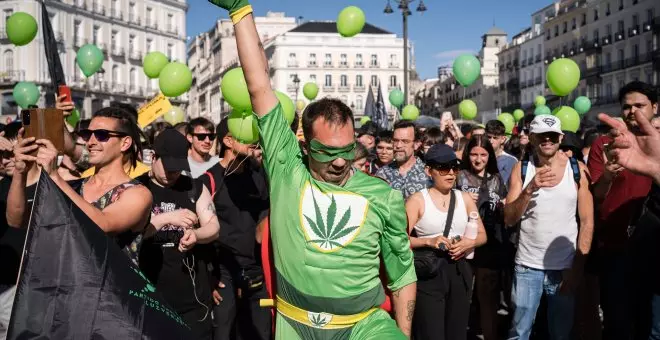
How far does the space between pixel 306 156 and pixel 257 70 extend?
507mm

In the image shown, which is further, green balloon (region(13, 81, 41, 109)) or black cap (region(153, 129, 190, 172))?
green balloon (region(13, 81, 41, 109))

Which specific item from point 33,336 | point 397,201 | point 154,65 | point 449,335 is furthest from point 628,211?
point 154,65

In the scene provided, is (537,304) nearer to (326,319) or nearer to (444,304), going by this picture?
(444,304)

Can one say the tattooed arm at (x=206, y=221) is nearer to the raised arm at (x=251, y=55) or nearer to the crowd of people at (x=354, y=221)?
the crowd of people at (x=354, y=221)

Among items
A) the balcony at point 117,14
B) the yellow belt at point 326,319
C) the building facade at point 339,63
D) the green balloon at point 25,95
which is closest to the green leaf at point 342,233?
the yellow belt at point 326,319

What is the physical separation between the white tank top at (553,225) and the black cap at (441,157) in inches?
22.3

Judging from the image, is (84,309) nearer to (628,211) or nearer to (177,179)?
(177,179)

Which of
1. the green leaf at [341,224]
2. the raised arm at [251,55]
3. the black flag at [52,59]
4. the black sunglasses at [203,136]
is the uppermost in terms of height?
the black flag at [52,59]

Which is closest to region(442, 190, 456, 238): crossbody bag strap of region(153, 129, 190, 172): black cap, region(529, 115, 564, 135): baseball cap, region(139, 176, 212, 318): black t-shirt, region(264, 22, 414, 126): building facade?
region(529, 115, 564, 135): baseball cap

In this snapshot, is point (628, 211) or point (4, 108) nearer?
point (628, 211)

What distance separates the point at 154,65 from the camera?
1216cm

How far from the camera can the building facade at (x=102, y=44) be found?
5422 centimetres

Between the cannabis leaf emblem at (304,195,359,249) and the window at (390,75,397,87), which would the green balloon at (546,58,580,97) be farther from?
the window at (390,75,397,87)

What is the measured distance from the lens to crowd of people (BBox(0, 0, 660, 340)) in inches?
129
